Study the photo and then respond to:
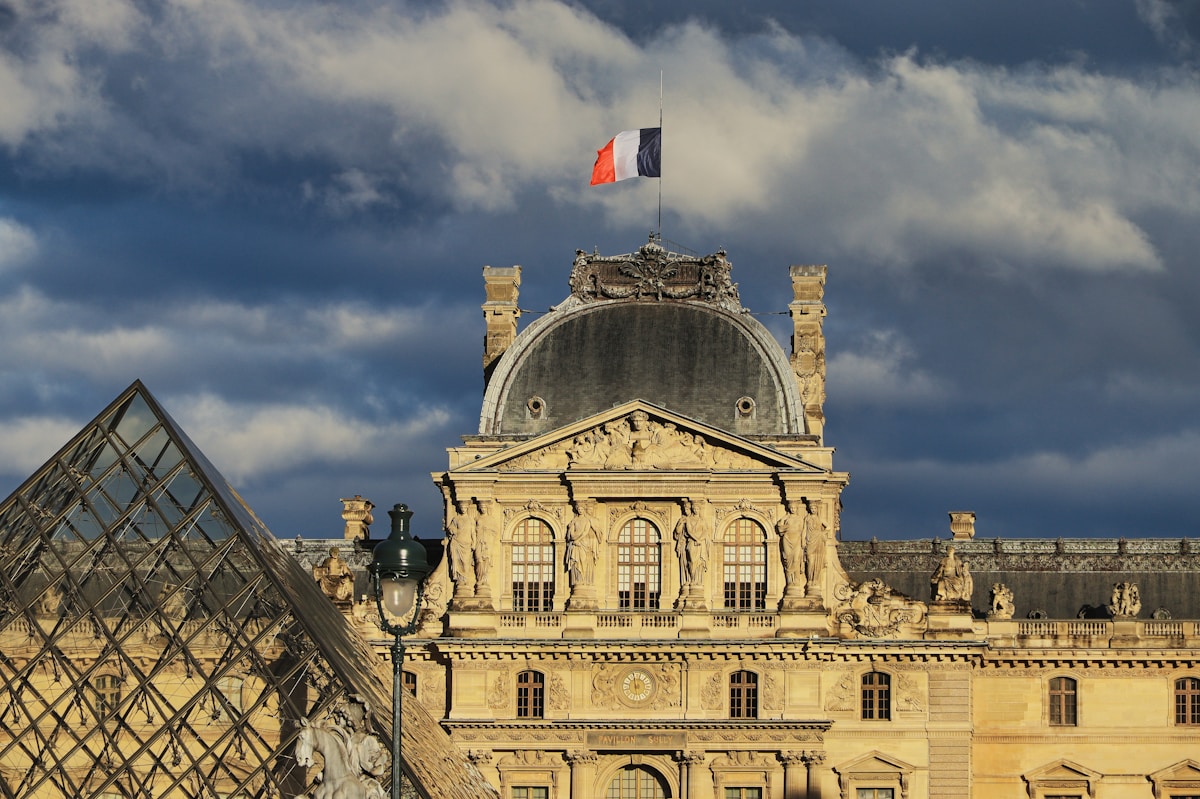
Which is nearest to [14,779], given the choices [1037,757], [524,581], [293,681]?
[293,681]

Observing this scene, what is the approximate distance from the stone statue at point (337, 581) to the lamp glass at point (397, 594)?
33781 millimetres

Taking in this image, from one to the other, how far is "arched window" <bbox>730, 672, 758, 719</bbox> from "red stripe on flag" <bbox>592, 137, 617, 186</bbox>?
14035 mm

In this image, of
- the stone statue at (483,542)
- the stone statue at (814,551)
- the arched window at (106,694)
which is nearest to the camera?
the arched window at (106,694)

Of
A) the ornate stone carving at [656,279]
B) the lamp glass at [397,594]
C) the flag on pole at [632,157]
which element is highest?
the flag on pole at [632,157]

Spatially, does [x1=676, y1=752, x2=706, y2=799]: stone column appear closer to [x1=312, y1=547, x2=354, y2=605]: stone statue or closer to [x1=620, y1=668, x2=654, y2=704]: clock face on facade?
[x1=620, y1=668, x2=654, y2=704]: clock face on facade

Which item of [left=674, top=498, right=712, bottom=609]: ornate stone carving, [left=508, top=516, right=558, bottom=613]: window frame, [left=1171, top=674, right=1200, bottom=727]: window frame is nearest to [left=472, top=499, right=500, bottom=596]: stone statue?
[left=508, top=516, right=558, bottom=613]: window frame

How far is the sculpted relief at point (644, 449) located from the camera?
6800 cm

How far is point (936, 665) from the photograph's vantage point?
221ft

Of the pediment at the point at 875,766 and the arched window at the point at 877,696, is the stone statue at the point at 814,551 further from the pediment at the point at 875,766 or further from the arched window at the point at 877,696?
the pediment at the point at 875,766

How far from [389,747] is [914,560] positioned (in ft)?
109

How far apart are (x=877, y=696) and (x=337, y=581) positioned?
1422 centimetres

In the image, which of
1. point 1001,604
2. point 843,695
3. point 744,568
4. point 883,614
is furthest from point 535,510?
point 1001,604

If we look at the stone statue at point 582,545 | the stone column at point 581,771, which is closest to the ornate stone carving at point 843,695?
the stone column at point 581,771

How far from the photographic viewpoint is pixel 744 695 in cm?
6725
